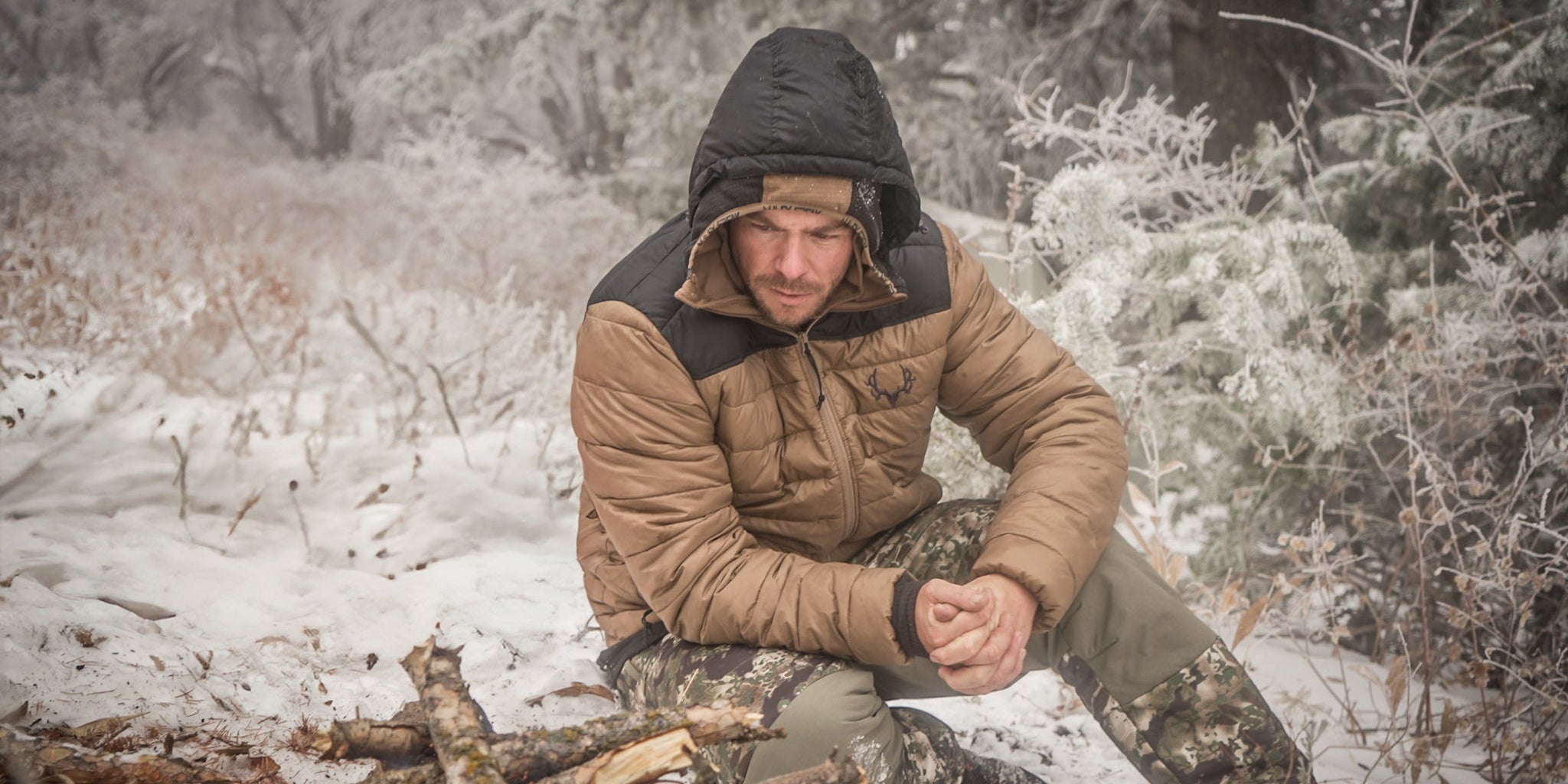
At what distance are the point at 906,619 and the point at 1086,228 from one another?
215 cm

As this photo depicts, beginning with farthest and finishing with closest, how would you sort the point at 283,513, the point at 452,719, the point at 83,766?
the point at 283,513 → the point at 452,719 → the point at 83,766

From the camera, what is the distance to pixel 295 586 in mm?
2748

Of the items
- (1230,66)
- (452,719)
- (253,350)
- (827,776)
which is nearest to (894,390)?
(827,776)

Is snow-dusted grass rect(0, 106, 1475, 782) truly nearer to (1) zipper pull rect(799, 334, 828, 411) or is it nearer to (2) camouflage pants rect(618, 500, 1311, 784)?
(2) camouflage pants rect(618, 500, 1311, 784)

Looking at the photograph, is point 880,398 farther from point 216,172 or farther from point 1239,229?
point 216,172

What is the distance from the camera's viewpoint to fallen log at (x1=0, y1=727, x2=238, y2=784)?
1.38m

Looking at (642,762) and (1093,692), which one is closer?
(642,762)

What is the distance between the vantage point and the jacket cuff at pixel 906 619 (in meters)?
1.80

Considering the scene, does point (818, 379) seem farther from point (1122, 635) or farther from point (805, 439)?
point (1122, 635)

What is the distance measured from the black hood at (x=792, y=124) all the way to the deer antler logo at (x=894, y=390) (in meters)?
0.46

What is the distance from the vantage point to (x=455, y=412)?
450cm

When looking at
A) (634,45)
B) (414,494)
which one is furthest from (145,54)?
(414,494)

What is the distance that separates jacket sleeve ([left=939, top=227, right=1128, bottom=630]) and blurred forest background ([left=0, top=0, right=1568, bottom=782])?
843 mm

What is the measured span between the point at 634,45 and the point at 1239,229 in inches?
198
